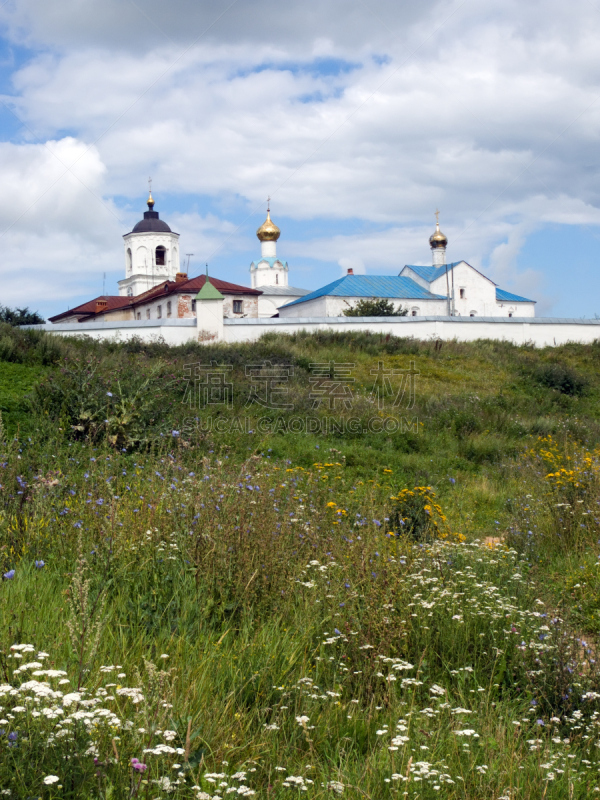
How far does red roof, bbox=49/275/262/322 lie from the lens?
4234 cm

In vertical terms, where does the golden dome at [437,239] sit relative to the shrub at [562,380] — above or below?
above

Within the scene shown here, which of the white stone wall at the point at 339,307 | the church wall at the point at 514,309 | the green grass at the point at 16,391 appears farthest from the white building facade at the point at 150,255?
the green grass at the point at 16,391

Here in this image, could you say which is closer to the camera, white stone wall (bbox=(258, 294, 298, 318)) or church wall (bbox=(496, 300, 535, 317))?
church wall (bbox=(496, 300, 535, 317))

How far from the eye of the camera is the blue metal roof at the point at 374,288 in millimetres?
44219

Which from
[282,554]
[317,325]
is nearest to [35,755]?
[282,554]

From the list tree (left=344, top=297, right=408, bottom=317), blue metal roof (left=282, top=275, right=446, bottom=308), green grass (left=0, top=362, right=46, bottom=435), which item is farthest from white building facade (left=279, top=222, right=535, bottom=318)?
green grass (left=0, top=362, right=46, bottom=435)

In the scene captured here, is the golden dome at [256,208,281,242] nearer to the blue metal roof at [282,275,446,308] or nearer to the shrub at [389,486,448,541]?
the blue metal roof at [282,275,446,308]

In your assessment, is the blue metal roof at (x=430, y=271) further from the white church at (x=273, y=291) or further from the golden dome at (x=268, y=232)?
the golden dome at (x=268, y=232)

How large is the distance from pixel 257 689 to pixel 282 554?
1406 millimetres

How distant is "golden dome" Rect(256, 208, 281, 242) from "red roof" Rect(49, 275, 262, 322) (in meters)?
15.1

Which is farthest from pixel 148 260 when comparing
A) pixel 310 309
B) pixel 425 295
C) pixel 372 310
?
pixel 372 310

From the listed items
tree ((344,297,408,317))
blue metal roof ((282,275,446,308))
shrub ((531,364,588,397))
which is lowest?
shrub ((531,364,588,397))

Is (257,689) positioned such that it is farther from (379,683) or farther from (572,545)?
(572,545)

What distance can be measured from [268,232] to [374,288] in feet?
A: 71.2
